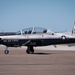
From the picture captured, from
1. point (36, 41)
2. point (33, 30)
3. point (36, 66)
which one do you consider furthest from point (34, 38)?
point (36, 66)

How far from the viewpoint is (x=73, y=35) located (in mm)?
27062

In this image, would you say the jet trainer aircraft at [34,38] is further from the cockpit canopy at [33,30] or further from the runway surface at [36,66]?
the runway surface at [36,66]

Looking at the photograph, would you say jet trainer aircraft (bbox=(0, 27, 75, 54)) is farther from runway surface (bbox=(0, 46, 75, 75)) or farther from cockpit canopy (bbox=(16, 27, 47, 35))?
runway surface (bbox=(0, 46, 75, 75))

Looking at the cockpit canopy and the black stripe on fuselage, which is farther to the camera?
the cockpit canopy

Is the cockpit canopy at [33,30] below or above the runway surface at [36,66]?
above

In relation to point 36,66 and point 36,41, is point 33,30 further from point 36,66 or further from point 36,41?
point 36,66

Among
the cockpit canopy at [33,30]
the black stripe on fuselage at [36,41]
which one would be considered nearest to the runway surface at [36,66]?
the black stripe on fuselage at [36,41]

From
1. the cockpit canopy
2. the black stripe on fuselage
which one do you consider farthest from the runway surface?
the cockpit canopy

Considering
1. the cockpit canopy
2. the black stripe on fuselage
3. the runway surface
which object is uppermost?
the cockpit canopy

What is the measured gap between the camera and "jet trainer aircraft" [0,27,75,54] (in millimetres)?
25719

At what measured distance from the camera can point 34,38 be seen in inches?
1015

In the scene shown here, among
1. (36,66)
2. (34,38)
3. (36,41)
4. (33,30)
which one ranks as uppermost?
(33,30)

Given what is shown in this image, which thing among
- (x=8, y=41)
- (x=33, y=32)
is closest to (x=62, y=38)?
(x=33, y=32)

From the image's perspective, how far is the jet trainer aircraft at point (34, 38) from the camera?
25719 mm
